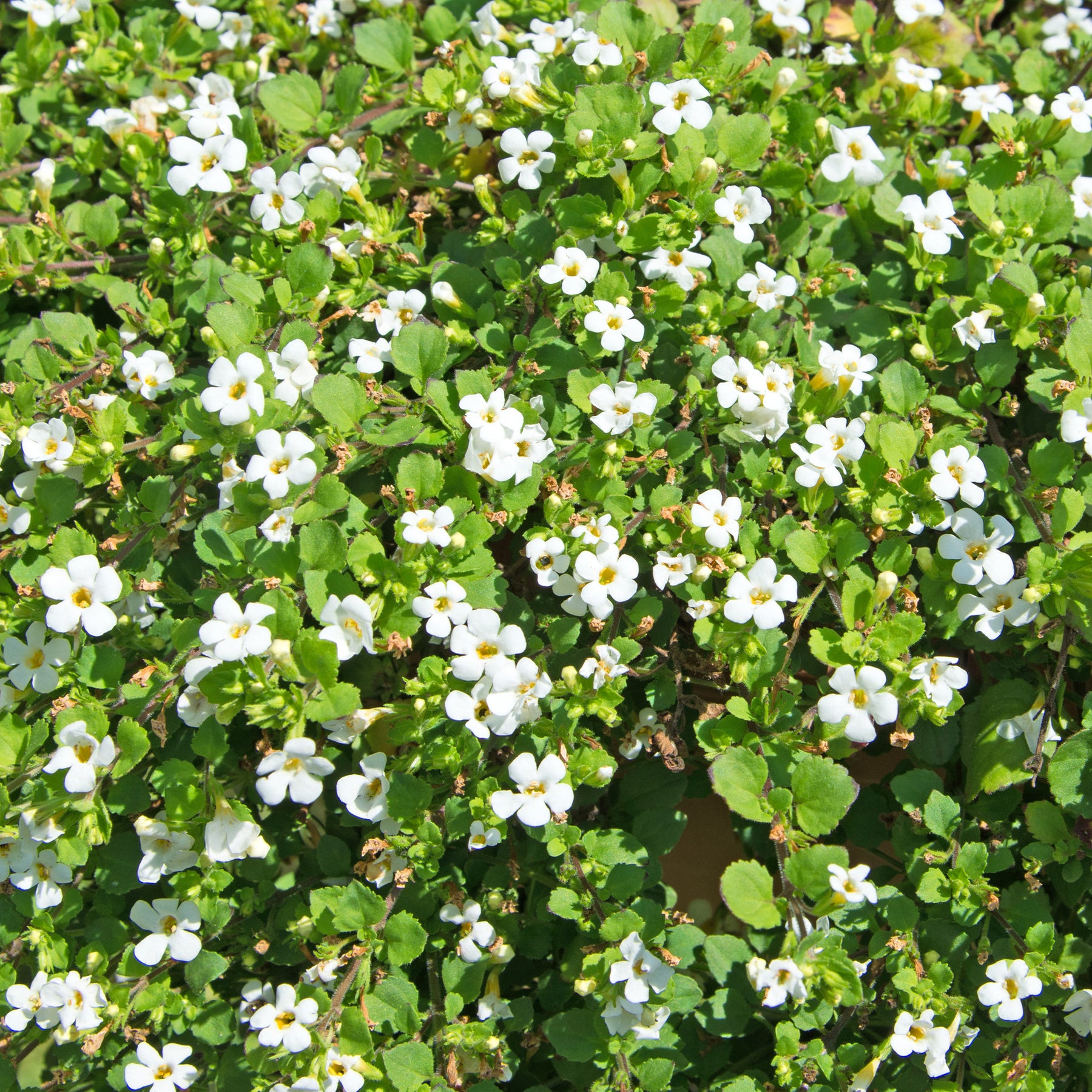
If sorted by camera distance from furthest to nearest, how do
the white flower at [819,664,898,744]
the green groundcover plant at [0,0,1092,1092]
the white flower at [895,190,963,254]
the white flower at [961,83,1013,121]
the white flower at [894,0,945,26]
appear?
the white flower at [894,0,945,26] → the white flower at [961,83,1013,121] → the white flower at [895,190,963,254] → the green groundcover plant at [0,0,1092,1092] → the white flower at [819,664,898,744]

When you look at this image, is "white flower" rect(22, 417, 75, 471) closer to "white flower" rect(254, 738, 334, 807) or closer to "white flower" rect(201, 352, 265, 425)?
"white flower" rect(201, 352, 265, 425)

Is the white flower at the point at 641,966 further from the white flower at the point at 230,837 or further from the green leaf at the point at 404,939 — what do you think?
the white flower at the point at 230,837

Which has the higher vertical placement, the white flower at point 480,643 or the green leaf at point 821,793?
the white flower at point 480,643

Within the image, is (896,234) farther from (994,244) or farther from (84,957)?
(84,957)

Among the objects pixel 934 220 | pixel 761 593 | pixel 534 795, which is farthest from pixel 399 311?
pixel 934 220

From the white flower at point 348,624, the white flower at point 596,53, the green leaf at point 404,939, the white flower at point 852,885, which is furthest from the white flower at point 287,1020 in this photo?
the white flower at point 596,53

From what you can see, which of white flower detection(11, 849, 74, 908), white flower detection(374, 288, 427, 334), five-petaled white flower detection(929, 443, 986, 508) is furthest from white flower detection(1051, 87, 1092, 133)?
white flower detection(11, 849, 74, 908)

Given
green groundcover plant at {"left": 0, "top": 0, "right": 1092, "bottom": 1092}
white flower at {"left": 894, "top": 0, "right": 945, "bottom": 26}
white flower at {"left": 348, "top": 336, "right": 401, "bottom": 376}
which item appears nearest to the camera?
green groundcover plant at {"left": 0, "top": 0, "right": 1092, "bottom": 1092}
